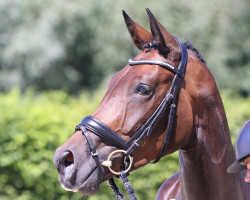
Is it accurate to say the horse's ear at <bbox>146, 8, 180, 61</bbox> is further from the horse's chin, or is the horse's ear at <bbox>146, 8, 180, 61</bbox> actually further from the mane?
the horse's chin

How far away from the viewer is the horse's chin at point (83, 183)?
2.66 m

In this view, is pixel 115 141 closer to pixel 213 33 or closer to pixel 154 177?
pixel 154 177

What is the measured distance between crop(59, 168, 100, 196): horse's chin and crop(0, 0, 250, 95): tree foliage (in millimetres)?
13775

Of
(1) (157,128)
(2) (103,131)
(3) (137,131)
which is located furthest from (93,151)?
(1) (157,128)

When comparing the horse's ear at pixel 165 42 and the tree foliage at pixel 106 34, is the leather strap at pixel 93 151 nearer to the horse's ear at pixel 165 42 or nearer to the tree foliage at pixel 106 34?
the horse's ear at pixel 165 42

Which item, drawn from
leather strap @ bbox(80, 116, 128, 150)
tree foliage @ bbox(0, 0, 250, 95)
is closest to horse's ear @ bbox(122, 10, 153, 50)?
leather strap @ bbox(80, 116, 128, 150)

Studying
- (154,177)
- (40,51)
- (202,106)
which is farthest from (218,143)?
Result: (40,51)

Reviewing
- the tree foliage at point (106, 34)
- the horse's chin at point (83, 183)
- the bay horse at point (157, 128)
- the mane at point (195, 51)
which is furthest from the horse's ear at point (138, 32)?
the tree foliage at point (106, 34)

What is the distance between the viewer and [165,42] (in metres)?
2.91

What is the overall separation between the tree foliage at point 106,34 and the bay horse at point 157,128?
43.8 ft

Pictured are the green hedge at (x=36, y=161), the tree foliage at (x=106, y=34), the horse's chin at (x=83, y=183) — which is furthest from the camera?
the tree foliage at (x=106, y=34)

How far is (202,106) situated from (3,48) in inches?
579

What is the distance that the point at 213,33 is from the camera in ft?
55.3

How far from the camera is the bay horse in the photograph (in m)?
2.70
